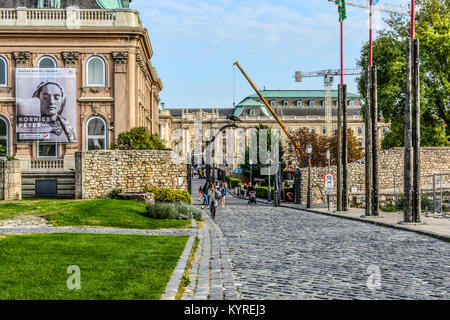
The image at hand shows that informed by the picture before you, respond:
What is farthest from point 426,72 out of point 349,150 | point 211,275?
point 211,275

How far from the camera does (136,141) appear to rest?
129ft

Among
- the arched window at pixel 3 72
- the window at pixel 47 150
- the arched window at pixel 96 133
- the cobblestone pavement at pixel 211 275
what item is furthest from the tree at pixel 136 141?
the cobblestone pavement at pixel 211 275

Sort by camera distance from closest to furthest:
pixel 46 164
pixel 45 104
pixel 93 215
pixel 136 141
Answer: pixel 93 215
pixel 136 141
pixel 46 164
pixel 45 104

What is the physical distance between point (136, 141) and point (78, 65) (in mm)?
9353

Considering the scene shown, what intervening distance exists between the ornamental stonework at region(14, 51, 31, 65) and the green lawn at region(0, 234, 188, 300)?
31586 mm

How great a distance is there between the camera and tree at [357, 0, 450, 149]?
1800 inches

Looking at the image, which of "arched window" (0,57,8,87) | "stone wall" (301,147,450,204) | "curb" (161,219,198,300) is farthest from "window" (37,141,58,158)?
"curb" (161,219,198,300)

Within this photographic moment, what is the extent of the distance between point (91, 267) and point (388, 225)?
44.1 feet

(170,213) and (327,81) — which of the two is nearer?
(170,213)

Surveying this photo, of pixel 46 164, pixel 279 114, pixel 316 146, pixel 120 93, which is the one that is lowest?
pixel 46 164

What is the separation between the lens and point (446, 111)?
47.6 metres

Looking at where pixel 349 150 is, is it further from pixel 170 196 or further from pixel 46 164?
pixel 170 196

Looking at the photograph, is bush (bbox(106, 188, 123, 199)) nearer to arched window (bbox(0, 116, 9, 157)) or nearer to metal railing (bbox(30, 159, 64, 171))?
metal railing (bbox(30, 159, 64, 171))

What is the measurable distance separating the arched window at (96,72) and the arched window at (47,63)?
7.77 ft
